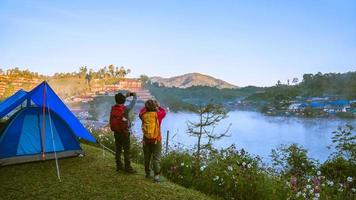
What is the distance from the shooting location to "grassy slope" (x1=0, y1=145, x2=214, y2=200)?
16.3ft

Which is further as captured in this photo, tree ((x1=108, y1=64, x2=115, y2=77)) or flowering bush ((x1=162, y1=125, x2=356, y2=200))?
tree ((x1=108, y1=64, x2=115, y2=77))

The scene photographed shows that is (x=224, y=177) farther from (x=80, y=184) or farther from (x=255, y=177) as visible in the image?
(x=80, y=184)

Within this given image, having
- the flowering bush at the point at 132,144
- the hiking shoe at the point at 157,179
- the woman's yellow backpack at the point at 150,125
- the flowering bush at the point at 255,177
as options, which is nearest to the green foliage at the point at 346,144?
the flowering bush at the point at 255,177

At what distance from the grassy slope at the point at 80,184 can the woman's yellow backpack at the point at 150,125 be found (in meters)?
0.85

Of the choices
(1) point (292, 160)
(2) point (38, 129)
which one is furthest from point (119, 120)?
(1) point (292, 160)

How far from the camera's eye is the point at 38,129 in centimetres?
710

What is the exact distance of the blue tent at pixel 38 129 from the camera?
6762 millimetres

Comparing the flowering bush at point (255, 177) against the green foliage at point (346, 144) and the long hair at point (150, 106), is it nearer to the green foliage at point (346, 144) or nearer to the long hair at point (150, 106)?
the green foliage at point (346, 144)

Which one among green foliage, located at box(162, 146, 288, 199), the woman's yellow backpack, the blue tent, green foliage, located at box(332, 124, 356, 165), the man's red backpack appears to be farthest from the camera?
green foliage, located at box(332, 124, 356, 165)

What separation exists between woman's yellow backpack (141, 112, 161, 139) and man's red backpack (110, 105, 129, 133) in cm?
47

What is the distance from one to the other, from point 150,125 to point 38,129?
2.98 metres

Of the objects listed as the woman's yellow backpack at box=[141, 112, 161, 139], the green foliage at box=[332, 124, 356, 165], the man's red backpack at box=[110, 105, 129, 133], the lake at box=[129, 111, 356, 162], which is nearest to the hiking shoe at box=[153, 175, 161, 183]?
the woman's yellow backpack at box=[141, 112, 161, 139]

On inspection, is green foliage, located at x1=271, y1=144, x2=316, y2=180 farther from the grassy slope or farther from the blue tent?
the blue tent

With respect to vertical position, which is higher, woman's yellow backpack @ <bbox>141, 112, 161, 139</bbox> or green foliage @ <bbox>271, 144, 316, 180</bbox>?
woman's yellow backpack @ <bbox>141, 112, 161, 139</bbox>
